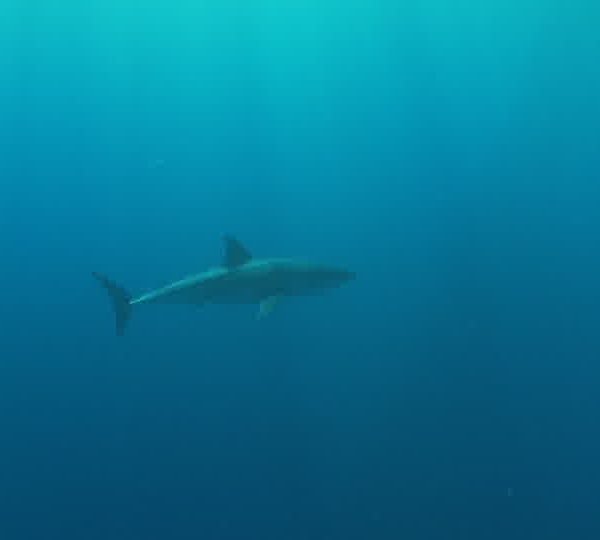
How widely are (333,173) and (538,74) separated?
5.98 m

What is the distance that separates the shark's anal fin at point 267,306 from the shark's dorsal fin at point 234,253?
57 cm

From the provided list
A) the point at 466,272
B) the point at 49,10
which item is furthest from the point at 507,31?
the point at 49,10

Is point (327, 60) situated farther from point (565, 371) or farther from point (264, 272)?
point (264, 272)

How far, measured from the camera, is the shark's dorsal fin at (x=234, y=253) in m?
8.55

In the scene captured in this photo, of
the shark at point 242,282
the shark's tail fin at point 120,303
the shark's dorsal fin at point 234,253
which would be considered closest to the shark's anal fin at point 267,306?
the shark at point 242,282

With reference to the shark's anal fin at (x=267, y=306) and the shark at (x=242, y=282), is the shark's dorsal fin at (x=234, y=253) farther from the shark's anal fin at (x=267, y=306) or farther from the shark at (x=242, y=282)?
the shark's anal fin at (x=267, y=306)

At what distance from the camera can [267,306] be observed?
331 inches

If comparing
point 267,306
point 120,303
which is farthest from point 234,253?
point 120,303

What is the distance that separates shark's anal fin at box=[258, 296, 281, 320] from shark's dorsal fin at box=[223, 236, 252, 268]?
57cm

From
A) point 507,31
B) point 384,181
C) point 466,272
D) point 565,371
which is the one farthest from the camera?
point 507,31

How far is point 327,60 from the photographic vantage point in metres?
20.5

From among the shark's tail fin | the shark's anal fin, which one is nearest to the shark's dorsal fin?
the shark's anal fin

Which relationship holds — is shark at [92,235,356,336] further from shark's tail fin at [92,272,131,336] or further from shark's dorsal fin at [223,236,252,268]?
shark's tail fin at [92,272,131,336]

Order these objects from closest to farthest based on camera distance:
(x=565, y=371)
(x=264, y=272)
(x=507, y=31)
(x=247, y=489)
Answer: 1. (x=264, y=272)
2. (x=247, y=489)
3. (x=565, y=371)
4. (x=507, y=31)
